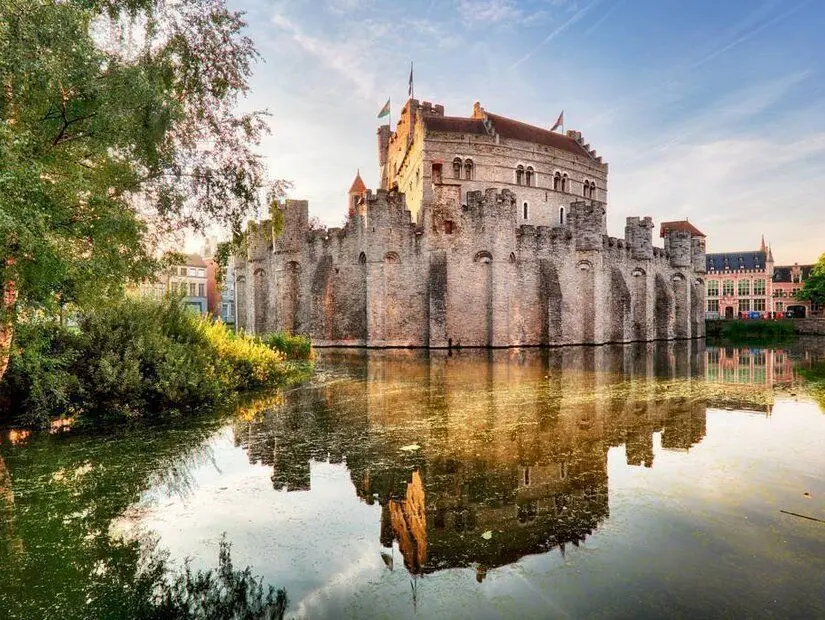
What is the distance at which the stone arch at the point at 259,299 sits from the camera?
102ft

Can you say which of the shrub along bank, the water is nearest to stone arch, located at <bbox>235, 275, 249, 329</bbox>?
the shrub along bank

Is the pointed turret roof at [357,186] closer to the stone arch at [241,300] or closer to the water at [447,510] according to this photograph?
the stone arch at [241,300]

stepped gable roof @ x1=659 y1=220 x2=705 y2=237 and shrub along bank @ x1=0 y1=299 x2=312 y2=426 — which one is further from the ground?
stepped gable roof @ x1=659 y1=220 x2=705 y2=237

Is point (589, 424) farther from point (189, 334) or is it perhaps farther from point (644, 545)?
point (189, 334)

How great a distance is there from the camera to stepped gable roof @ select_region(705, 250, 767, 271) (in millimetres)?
68375

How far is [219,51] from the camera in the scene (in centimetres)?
1163

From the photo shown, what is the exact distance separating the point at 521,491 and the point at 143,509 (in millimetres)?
4049

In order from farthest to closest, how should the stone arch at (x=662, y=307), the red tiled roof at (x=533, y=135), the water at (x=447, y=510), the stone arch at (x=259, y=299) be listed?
the red tiled roof at (x=533, y=135)
the stone arch at (x=662, y=307)
the stone arch at (x=259, y=299)
the water at (x=447, y=510)

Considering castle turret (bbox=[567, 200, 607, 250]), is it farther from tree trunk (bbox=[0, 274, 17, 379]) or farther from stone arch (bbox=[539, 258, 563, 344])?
tree trunk (bbox=[0, 274, 17, 379])

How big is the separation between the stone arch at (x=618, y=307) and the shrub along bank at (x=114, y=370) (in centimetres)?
2534

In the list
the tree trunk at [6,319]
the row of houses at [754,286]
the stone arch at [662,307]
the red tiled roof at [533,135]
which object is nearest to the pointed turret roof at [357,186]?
the red tiled roof at [533,135]

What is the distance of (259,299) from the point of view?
31219 millimetres

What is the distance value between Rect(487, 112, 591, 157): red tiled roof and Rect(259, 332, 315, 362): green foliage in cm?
2701

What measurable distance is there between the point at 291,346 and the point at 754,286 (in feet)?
238
